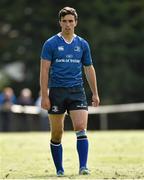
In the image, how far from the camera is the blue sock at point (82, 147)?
11.5 metres

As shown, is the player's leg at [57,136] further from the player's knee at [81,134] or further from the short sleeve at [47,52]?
the short sleeve at [47,52]

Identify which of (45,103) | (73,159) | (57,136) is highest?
(45,103)

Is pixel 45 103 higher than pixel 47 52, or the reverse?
pixel 47 52

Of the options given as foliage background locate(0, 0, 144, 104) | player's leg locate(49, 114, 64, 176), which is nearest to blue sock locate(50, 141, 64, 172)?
player's leg locate(49, 114, 64, 176)

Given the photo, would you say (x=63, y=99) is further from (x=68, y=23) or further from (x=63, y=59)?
(x=68, y=23)

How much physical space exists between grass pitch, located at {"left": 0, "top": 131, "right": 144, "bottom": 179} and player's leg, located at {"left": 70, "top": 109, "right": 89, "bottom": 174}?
0.71 ft

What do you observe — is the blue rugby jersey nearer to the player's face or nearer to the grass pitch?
the player's face

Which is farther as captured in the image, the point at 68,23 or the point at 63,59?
the point at 63,59

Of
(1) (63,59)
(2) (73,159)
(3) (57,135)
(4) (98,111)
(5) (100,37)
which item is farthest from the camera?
(5) (100,37)

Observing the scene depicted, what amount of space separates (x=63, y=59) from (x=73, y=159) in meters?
3.68

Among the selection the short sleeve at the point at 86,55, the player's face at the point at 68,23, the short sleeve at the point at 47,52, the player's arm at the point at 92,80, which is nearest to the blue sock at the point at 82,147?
the player's arm at the point at 92,80

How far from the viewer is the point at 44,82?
11.4 m

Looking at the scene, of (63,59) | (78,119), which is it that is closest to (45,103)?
A: (78,119)

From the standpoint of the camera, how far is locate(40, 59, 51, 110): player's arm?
1140cm
